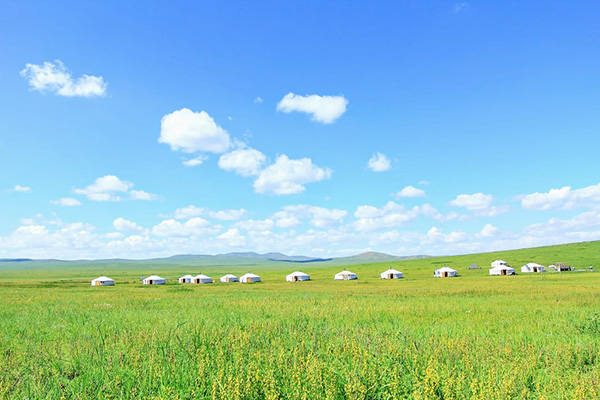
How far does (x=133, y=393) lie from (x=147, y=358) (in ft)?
8.01

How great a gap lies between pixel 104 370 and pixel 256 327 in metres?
5.50

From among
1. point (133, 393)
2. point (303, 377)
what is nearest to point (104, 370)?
point (133, 393)

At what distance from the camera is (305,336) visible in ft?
32.9

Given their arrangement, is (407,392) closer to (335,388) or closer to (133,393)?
(335,388)

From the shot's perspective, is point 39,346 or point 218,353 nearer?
point 218,353

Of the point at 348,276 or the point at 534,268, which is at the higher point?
the point at 534,268

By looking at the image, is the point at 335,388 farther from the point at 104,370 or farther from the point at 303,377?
the point at 104,370

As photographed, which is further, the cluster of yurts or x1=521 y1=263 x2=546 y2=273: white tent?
x1=521 y1=263 x2=546 y2=273: white tent

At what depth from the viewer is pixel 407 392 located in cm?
614

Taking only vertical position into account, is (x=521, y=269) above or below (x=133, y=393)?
below

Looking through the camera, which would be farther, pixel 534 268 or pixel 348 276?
pixel 534 268

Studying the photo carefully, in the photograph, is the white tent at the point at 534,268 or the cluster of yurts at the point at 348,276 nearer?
the cluster of yurts at the point at 348,276

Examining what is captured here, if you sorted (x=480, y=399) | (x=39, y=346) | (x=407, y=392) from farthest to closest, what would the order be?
(x=39, y=346)
(x=407, y=392)
(x=480, y=399)

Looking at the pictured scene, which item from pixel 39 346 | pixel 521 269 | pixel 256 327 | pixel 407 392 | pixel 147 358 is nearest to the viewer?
pixel 407 392
